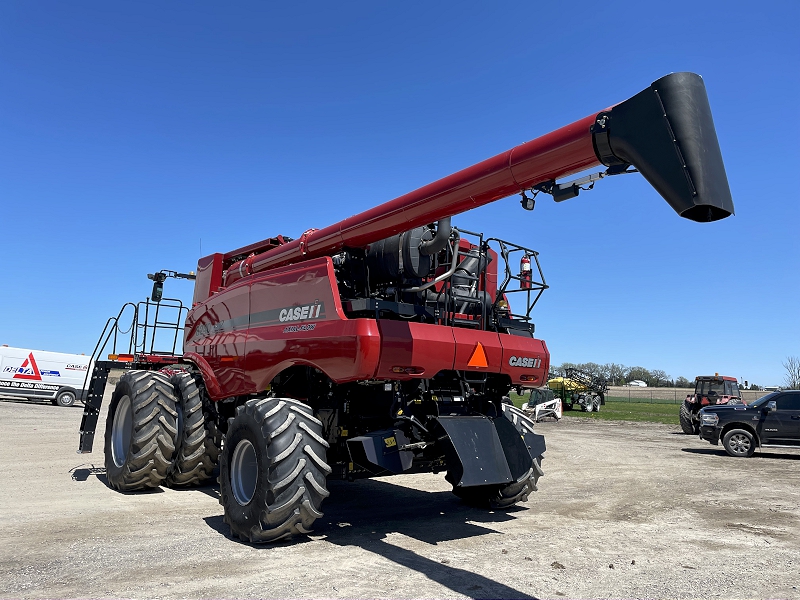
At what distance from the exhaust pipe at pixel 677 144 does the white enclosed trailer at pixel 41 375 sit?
3094cm

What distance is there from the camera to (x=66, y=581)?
14.7 feet

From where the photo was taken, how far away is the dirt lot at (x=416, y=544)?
14.6 ft

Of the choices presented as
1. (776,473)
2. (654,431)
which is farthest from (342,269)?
(654,431)

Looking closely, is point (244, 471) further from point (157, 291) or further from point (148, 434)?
point (157, 291)

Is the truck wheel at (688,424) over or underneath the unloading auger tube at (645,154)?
underneath

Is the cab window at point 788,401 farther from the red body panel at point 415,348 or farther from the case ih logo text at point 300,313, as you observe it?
the case ih logo text at point 300,313

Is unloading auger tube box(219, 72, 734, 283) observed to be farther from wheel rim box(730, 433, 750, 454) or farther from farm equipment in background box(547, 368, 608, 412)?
farm equipment in background box(547, 368, 608, 412)

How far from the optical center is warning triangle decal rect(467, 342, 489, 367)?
629 cm

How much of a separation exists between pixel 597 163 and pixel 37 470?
10.1 metres

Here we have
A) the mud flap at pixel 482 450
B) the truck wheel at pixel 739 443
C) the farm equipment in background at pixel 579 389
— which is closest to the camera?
the mud flap at pixel 482 450

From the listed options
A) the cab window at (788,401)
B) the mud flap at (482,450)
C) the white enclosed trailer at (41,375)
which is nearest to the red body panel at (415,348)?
the mud flap at (482,450)

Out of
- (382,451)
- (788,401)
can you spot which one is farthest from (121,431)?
(788,401)

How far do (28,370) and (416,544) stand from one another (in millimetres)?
30832

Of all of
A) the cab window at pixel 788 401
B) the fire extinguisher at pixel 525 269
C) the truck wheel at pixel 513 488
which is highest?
the fire extinguisher at pixel 525 269
